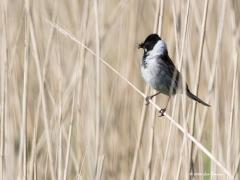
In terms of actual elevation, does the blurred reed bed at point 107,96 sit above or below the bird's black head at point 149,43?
below

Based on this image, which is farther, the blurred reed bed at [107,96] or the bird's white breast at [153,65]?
the bird's white breast at [153,65]

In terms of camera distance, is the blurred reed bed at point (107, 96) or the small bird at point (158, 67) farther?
the small bird at point (158, 67)

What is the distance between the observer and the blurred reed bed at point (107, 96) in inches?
82.7

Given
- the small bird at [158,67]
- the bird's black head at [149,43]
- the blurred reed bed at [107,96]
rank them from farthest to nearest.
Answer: the small bird at [158,67] → the bird's black head at [149,43] → the blurred reed bed at [107,96]

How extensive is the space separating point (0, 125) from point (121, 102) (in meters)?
0.96

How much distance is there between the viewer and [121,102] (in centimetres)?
315

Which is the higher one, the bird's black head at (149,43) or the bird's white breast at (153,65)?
the bird's black head at (149,43)

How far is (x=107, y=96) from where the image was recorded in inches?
126

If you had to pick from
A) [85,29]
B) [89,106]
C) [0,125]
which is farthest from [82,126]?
[85,29]

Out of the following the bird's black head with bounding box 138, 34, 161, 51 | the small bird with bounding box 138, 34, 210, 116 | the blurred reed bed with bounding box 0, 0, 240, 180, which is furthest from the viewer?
the small bird with bounding box 138, 34, 210, 116

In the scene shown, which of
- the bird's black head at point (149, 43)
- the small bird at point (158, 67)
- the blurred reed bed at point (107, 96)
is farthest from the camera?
the small bird at point (158, 67)

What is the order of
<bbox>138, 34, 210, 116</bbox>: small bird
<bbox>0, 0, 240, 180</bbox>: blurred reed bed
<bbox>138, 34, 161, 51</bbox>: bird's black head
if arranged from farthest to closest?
<bbox>138, 34, 210, 116</bbox>: small bird, <bbox>138, 34, 161, 51</bbox>: bird's black head, <bbox>0, 0, 240, 180</bbox>: blurred reed bed

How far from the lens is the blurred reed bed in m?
2.10

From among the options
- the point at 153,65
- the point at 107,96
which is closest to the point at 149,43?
the point at 153,65
